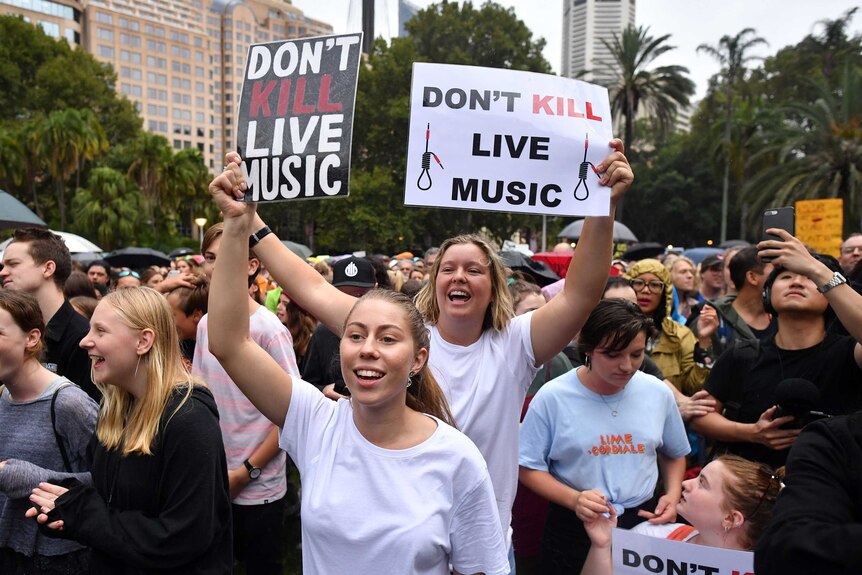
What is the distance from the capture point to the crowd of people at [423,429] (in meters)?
1.98

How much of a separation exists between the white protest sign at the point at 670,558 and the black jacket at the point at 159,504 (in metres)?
1.43

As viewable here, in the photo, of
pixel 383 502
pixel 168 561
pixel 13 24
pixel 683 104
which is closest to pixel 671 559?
pixel 383 502

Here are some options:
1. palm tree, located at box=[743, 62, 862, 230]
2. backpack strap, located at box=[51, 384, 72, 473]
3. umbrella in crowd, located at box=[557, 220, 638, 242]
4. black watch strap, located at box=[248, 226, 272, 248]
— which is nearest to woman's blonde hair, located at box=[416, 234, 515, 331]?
black watch strap, located at box=[248, 226, 272, 248]

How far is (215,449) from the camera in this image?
243 centimetres

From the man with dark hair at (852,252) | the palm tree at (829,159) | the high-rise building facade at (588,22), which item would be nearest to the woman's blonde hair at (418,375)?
the man with dark hair at (852,252)

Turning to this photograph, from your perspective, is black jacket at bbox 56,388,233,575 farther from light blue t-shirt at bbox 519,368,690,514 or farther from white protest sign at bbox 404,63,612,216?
light blue t-shirt at bbox 519,368,690,514

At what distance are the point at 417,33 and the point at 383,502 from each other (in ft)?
114

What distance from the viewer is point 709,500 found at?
2.34m

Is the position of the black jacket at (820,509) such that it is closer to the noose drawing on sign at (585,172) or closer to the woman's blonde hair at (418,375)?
the woman's blonde hair at (418,375)

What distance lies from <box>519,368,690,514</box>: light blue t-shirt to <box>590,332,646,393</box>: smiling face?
9 centimetres

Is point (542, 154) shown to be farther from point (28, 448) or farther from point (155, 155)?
point (155, 155)

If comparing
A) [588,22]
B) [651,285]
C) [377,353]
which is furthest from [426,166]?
[588,22]

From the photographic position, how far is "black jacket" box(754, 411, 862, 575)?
1560mm

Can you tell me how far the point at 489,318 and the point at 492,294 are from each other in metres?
0.10
